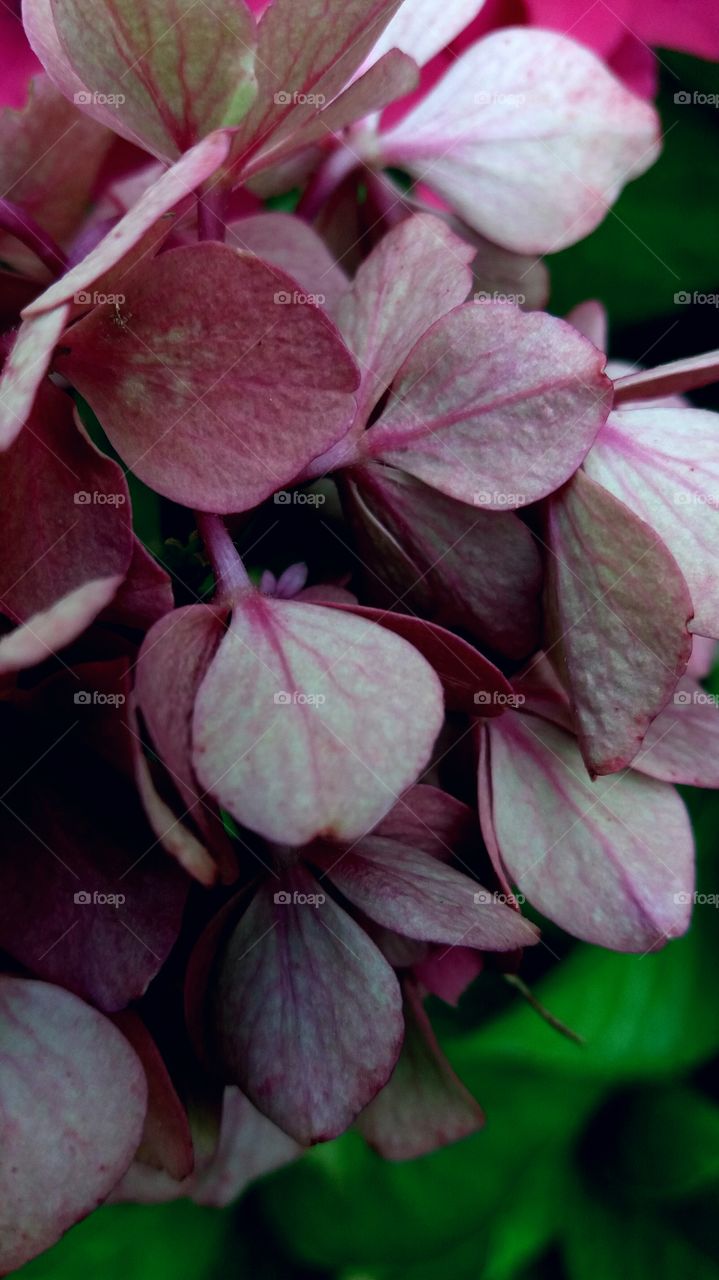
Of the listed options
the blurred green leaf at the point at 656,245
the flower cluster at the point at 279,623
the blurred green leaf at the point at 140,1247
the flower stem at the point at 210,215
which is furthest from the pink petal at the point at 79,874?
the blurred green leaf at the point at 656,245

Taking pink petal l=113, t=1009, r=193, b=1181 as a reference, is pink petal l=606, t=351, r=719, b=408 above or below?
above

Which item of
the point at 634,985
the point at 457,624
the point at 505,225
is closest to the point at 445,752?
the point at 457,624

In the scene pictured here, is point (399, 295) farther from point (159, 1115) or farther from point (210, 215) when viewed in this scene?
point (159, 1115)

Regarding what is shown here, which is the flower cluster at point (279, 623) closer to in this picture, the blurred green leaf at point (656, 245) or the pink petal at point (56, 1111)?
the pink petal at point (56, 1111)

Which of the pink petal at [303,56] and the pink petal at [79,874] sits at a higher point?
the pink petal at [303,56]

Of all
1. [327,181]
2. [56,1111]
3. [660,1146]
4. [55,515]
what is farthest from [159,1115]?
[660,1146]

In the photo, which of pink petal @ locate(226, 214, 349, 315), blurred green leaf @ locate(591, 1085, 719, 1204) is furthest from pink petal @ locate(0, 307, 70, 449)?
blurred green leaf @ locate(591, 1085, 719, 1204)

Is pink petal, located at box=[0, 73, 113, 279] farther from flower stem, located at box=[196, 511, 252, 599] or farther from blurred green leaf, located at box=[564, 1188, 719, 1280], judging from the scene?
blurred green leaf, located at box=[564, 1188, 719, 1280]
